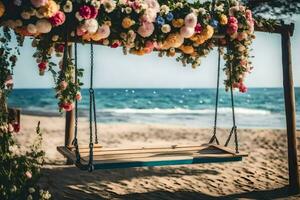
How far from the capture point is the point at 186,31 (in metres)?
5.30

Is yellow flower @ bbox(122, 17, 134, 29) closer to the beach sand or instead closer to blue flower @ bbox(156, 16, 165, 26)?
blue flower @ bbox(156, 16, 165, 26)

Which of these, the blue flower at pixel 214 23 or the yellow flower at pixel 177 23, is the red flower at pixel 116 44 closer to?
the yellow flower at pixel 177 23

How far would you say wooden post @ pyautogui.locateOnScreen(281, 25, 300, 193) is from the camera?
21.5 ft

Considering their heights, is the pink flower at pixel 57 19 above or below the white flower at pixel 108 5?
below

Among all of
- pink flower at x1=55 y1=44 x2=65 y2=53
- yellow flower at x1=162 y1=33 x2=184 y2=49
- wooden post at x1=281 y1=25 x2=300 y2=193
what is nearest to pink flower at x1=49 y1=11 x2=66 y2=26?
yellow flower at x1=162 y1=33 x2=184 y2=49

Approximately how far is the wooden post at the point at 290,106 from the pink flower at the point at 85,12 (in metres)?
3.41

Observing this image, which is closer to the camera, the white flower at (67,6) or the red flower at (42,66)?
the white flower at (67,6)

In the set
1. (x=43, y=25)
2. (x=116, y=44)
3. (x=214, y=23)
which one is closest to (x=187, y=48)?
(x=214, y=23)

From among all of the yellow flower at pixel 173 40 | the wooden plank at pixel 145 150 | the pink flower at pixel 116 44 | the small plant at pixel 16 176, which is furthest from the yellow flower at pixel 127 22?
the small plant at pixel 16 176

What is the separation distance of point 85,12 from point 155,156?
194 centimetres

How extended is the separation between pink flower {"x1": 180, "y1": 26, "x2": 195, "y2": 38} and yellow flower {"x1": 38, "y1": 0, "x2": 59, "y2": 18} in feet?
5.57

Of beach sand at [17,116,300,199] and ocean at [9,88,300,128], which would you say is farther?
ocean at [9,88,300,128]

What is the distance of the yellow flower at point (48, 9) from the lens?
14.1ft

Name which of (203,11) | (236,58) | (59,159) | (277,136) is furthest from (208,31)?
(277,136)
